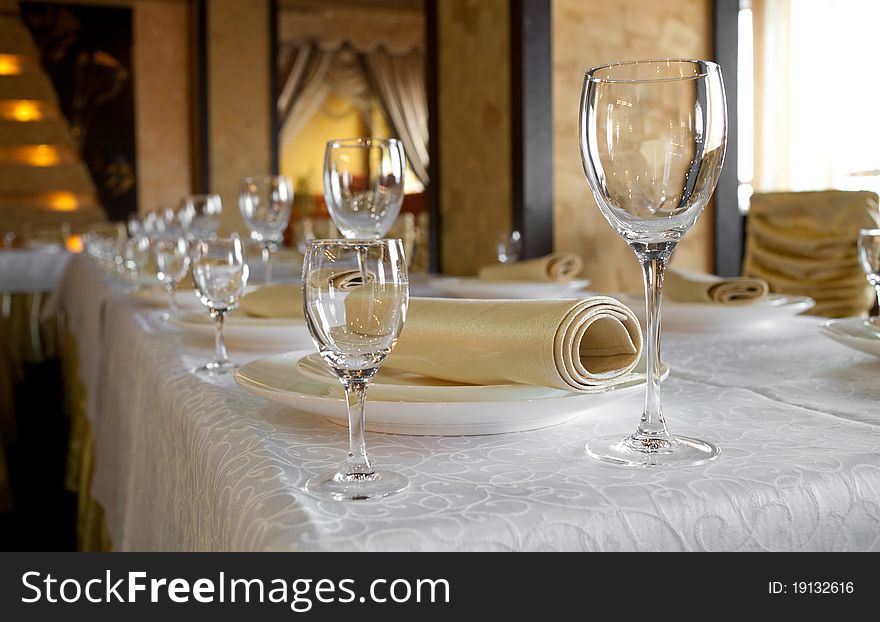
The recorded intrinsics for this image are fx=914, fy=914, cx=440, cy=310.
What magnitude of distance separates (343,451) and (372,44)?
423 inches

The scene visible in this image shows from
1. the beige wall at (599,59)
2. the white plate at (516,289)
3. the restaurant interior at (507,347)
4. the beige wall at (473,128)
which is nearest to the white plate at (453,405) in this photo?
the restaurant interior at (507,347)

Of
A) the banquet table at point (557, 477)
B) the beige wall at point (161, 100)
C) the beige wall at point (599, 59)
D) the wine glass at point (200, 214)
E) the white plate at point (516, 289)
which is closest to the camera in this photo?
the banquet table at point (557, 477)

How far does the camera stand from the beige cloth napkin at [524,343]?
66cm

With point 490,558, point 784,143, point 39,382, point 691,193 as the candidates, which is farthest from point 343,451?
point 784,143

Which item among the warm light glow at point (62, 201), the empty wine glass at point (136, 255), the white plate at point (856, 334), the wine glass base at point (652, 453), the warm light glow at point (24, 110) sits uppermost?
the warm light glow at point (24, 110)

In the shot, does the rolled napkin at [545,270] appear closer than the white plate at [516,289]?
No

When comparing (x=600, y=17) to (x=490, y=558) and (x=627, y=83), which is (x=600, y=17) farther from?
(x=490, y=558)

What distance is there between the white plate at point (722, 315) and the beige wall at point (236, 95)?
6.83 metres

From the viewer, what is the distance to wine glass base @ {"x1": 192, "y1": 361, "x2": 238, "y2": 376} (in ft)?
3.10

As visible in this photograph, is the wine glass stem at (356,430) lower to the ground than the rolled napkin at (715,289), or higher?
lower

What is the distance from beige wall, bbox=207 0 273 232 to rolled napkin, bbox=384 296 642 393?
23.7 ft

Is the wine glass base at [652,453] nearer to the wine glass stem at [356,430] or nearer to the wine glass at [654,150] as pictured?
the wine glass at [654,150]

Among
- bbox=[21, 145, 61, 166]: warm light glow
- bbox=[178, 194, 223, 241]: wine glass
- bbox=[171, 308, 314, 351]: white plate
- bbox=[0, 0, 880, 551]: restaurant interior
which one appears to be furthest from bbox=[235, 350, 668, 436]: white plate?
bbox=[21, 145, 61, 166]: warm light glow

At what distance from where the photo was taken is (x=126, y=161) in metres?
8.54
